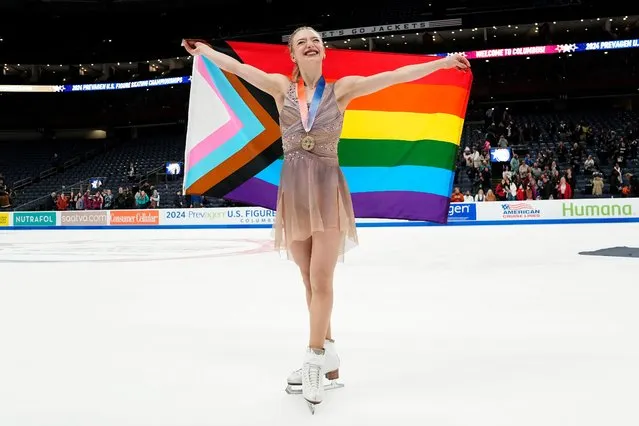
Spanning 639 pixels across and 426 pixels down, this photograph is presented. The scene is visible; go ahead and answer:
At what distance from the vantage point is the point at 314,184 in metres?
2.46

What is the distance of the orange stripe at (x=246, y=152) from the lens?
3.53 meters

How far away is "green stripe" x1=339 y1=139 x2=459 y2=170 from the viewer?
378 centimetres

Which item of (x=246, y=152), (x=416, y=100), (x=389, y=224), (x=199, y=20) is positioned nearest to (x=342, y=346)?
(x=246, y=152)

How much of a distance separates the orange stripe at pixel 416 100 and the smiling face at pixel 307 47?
1499 millimetres

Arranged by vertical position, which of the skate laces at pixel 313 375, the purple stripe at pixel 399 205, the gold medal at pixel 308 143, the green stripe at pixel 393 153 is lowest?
the skate laces at pixel 313 375

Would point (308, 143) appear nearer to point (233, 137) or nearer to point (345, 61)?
point (233, 137)

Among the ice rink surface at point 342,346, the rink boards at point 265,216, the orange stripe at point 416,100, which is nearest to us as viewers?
the ice rink surface at point 342,346

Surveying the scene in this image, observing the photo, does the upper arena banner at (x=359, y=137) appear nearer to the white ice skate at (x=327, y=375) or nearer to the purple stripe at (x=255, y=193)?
the purple stripe at (x=255, y=193)

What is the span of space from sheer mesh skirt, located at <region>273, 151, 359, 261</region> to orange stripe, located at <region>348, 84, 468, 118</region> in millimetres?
1610

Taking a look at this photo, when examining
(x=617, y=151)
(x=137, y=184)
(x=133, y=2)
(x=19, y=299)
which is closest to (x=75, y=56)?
(x=133, y=2)

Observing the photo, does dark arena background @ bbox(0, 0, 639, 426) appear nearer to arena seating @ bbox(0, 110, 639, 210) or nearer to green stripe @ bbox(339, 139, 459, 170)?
arena seating @ bbox(0, 110, 639, 210)

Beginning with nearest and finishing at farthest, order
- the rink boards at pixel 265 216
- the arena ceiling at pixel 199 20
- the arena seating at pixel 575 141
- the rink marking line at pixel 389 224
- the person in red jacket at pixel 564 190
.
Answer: the rink marking line at pixel 389 224 → the rink boards at pixel 265 216 → the person in red jacket at pixel 564 190 → the arena seating at pixel 575 141 → the arena ceiling at pixel 199 20

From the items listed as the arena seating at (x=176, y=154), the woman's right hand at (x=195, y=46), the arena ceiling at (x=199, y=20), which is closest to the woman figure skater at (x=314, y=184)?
the woman's right hand at (x=195, y=46)

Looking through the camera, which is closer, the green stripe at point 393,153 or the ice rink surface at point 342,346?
the ice rink surface at point 342,346
